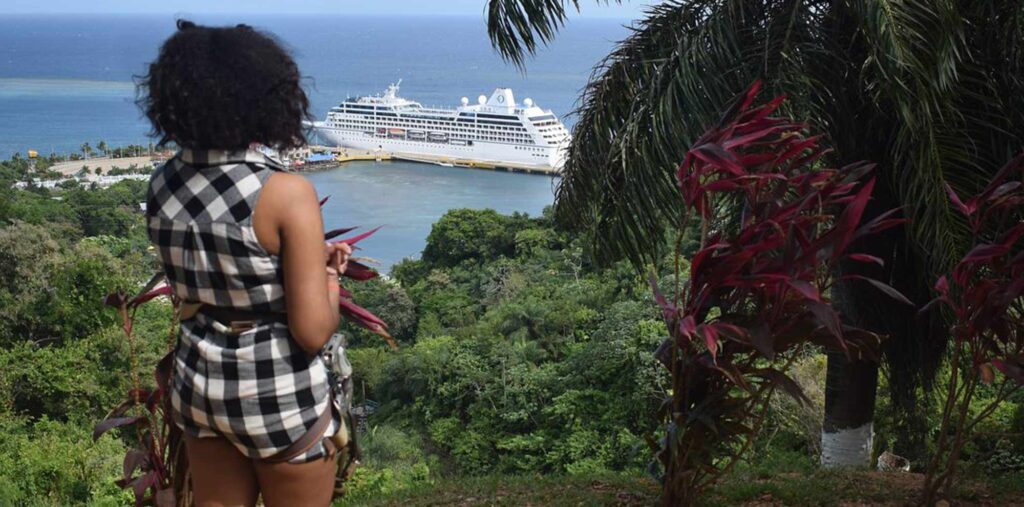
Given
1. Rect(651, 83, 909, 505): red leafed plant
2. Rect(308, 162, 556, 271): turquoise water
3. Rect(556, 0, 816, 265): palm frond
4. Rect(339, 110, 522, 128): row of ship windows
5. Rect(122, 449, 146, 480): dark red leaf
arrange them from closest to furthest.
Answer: Rect(651, 83, 909, 505): red leafed plant < Rect(122, 449, 146, 480): dark red leaf < Rect(556, 0, 816, 265): palm frond < Rect(308, 162, 556, 271): turquoise water < Rect(339, 110, 522, 128): row of ship windows

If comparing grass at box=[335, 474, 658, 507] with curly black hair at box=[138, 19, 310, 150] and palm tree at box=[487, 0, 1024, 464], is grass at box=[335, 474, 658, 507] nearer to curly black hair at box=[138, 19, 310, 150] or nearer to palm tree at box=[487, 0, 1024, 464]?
palm tree at box=[487, 0, 1024, 464]

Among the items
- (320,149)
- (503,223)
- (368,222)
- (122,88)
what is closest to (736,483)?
(503,223)

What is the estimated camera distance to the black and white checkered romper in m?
1.19

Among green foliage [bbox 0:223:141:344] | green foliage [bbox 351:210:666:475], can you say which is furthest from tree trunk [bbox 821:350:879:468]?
green foliage [bbox 0:223:141:344]

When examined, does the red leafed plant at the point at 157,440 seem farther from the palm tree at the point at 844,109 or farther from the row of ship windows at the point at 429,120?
the row of ship windows at the point at 429,120

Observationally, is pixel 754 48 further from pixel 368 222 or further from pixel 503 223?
pixel 368 222

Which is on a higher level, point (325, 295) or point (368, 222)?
point (325, 295)

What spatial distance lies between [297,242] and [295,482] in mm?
340

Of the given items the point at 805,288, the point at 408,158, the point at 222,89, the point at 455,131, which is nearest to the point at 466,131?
the point at 455,131

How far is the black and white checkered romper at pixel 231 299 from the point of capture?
1.19 meters

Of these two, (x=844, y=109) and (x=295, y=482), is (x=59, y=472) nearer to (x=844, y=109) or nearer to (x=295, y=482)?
(x=844, y=109)

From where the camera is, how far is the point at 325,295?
47.6 inches

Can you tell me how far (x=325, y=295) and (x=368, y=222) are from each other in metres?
28.1

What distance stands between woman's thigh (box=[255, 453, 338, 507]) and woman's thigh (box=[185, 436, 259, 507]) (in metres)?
0.04
